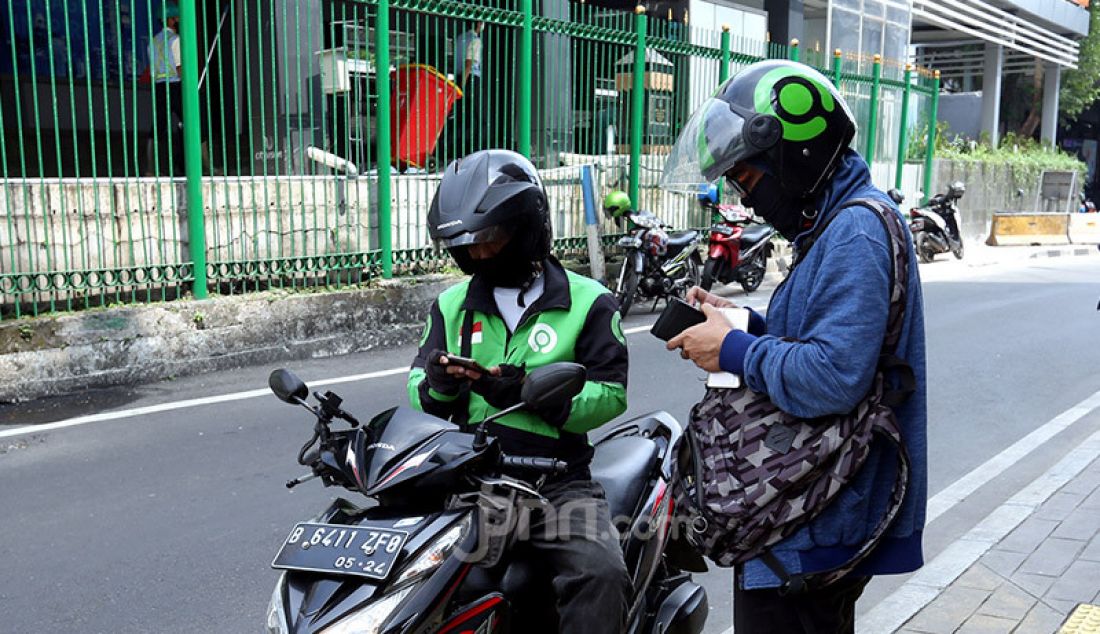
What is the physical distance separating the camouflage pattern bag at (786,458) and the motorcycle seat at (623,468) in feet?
2.37

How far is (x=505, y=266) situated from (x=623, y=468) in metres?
0.71

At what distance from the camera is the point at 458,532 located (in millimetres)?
2238

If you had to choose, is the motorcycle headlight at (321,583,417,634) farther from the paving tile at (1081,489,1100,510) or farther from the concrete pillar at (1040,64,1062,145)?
the concrete pillar at (1040,64,1062,145)

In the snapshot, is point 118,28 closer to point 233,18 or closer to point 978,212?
point 233,18

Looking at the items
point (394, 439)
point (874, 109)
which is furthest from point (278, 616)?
point (874, 109)

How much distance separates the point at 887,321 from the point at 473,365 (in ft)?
3.26

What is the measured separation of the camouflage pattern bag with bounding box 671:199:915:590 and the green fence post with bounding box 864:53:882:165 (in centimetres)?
1654

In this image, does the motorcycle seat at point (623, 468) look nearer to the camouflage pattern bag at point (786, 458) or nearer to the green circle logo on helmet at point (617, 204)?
the camouflage pattern bag at point (786, 458)

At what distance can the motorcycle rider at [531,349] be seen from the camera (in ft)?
8.37

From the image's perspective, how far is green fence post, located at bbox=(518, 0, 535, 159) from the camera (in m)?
10.6

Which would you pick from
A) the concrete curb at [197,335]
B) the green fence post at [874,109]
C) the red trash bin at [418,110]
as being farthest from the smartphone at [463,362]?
the green fence post at [874,109]

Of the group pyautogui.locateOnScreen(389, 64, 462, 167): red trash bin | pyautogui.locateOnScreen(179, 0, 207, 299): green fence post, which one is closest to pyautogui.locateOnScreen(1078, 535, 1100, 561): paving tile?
pyautogui.locateOnScreen(179, 0, 207, 299): green fence post

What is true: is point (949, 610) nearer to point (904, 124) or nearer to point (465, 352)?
point (465, 352)

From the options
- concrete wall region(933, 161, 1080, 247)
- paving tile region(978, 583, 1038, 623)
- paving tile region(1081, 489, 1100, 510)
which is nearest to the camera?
paving tile region(978, 583, 1038, 623)
